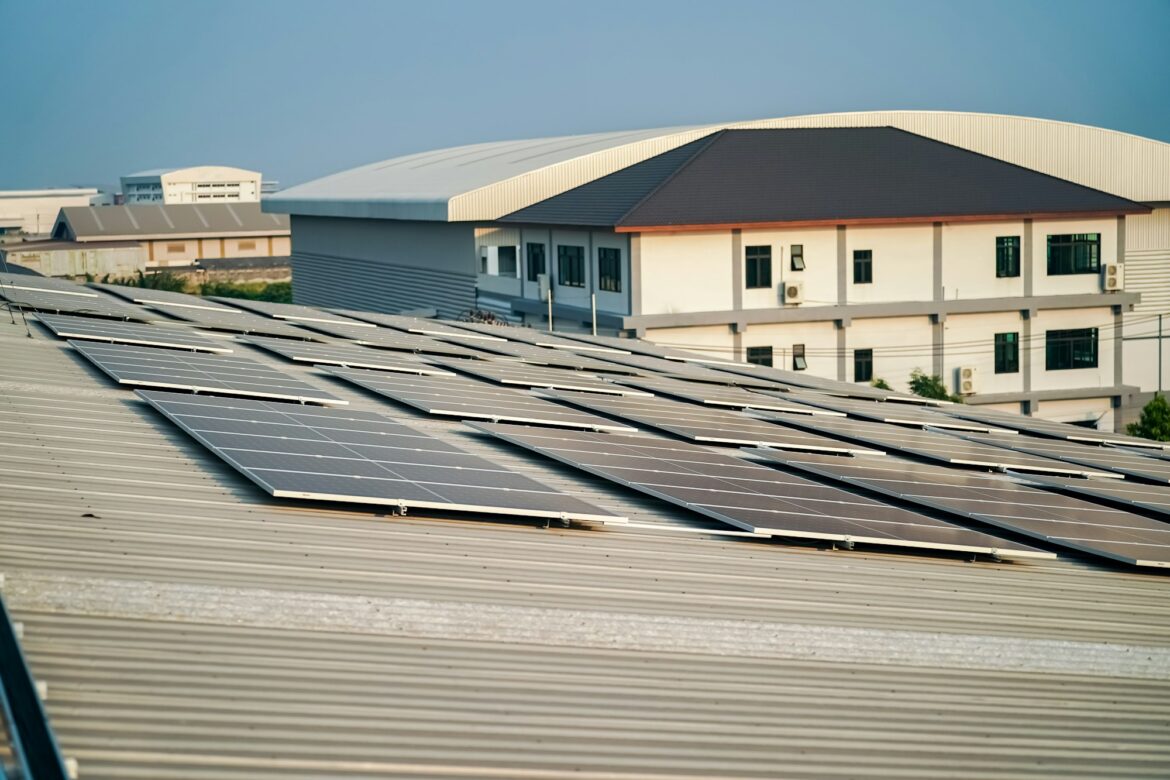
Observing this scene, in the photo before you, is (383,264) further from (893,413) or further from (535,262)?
(893,413)

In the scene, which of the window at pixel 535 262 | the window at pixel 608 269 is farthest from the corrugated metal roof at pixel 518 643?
the window at pixel 535 262

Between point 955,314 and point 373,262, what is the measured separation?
1231 inches

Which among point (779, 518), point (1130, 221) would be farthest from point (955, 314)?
point (779, 518)

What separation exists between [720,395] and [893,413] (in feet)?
13.4

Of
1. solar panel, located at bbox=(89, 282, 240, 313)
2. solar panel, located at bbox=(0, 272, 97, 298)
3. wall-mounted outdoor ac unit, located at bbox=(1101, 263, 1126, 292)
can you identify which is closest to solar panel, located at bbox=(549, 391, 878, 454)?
solar panel, located at bbox=(89, 282, 240, 313)

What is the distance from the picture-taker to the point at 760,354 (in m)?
49.6

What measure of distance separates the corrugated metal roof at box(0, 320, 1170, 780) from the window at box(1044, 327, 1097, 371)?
42.8 m

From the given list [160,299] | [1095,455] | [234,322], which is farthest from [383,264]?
[1095,455]

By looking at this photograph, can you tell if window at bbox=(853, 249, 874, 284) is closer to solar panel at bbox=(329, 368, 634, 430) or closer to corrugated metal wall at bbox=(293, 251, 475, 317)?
corrugated metal wall at bbox=(293, 251, 475, 317)

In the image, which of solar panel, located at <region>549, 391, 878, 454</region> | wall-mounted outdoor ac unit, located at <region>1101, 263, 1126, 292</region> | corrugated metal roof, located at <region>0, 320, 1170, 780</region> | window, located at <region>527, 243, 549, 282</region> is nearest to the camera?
corrugated metal roof, located at <region>0, 320, 1170, 780</region>

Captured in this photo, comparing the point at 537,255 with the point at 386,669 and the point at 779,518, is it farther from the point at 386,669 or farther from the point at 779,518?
the point at 386,669

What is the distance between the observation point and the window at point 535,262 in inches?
2141

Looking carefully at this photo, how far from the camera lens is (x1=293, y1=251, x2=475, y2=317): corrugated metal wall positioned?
60.3 metres

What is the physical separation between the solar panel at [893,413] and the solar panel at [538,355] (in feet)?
13.4
